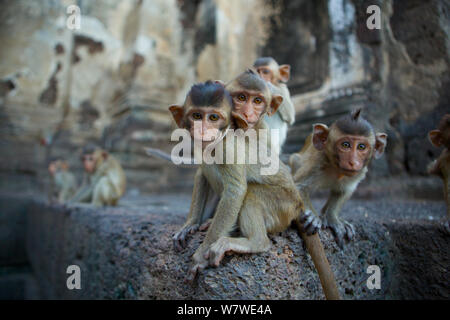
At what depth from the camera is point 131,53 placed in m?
6.41

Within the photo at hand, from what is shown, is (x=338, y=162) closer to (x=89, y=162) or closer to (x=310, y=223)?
(x=310, y=223)

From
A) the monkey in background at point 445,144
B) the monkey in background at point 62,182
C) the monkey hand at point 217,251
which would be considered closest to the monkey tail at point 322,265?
the monkey hand at point 217,251

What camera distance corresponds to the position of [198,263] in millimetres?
1302

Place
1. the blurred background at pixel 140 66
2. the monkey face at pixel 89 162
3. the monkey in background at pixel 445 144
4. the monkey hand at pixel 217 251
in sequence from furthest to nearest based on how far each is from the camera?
the blurred background at pixel 140 66 < the monkey face at pixel 89 162 < the monkey in background at pixel 445 144 < the monkey hand at pixel 217 251

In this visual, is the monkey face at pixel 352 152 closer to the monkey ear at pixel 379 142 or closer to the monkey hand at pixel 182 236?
the monkey ear at pixel 379 142

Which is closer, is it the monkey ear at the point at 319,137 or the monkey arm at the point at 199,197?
the monkey arm at the point at 199,197

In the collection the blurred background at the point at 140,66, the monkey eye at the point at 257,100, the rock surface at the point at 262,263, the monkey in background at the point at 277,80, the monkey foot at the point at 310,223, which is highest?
the blurred background at the point at 140,66

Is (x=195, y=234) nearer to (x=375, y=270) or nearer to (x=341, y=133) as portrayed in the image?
(x=341, y=133)

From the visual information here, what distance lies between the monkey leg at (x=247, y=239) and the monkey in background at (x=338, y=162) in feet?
0.78

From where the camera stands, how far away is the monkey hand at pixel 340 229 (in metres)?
1.69
